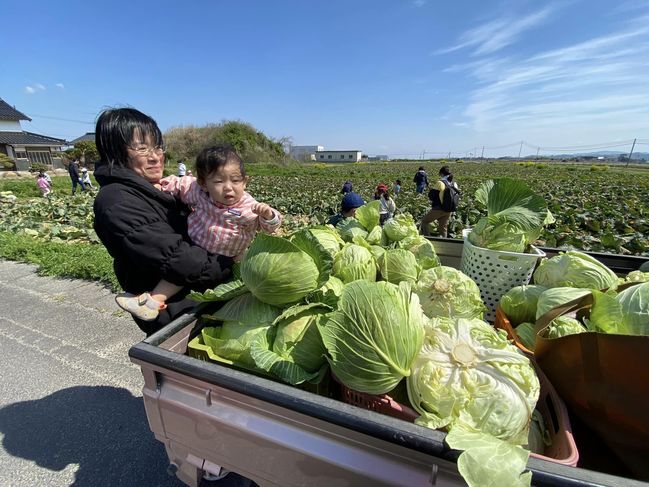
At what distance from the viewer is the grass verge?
534 cm

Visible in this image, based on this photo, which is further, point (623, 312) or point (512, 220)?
point (512, 220)

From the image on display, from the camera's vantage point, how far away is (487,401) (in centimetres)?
110

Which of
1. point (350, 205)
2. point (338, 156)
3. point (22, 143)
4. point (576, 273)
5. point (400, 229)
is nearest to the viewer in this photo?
point (576, 273)

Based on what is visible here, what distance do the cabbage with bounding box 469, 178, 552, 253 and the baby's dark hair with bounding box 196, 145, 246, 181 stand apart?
1.60 meters

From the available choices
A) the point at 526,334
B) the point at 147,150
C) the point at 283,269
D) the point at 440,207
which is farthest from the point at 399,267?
the point at 440,207

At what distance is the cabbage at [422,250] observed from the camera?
216cm

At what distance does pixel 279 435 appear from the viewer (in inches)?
45.3

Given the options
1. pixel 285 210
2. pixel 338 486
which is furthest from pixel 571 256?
pixel 285 210

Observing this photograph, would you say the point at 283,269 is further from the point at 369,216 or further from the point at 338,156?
the point at 338,156

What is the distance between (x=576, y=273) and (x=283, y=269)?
60.6 inches

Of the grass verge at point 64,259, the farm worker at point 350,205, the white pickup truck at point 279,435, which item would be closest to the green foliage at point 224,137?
the grass verge at point 64,259

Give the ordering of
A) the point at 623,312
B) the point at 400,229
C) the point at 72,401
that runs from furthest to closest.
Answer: the point at 72,401
the point at 400,229
the point at 623,312

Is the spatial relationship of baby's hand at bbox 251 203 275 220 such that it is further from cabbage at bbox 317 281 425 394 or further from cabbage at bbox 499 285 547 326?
cabbage at bbox 499 285 547 326

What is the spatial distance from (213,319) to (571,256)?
1.96m
